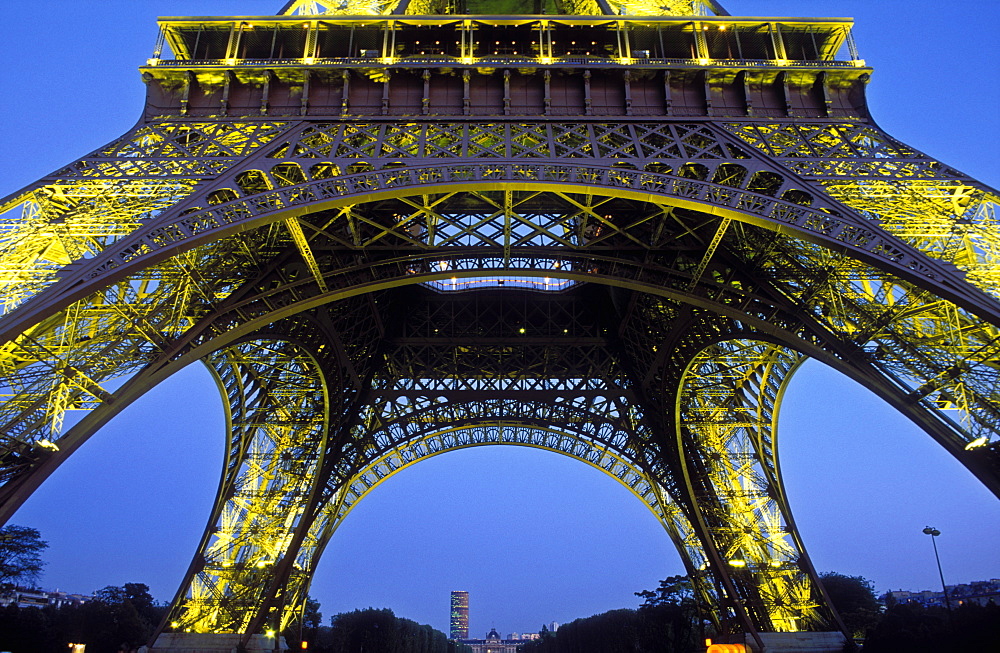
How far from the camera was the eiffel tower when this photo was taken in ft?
47.1

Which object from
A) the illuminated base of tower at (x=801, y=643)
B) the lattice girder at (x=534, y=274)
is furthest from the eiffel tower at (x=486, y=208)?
the illuminated base of tower at (x=801, y=643)

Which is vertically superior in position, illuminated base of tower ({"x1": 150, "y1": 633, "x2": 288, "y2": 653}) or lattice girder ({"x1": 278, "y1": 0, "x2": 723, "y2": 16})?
lattice girder ({"x1": 278, "y1": 0, "x2": 723, "y2": 16})

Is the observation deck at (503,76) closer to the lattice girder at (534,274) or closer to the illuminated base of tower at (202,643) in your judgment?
the lattice girder at (534,274)

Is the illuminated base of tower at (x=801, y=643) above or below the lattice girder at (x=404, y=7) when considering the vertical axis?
below

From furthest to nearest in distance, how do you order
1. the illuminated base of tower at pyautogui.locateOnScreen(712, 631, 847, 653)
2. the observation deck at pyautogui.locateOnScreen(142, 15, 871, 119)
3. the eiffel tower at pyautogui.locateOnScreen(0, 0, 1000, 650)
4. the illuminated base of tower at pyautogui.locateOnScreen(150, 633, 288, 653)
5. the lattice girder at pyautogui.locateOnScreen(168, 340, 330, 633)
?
the lattice girder at pyautogui.locateOnScreen(168, 340, 330, 633), the illuminated base of tower at pyautogui.locateOnScreen(712, 631, 847, 653), the illuminated base of tower at pyautogui.locateOnScreen(150, 633, 288, 653), the observation deck at pyautogui.locateOnScreen(142, 15, 871, 119), the eiffel tower at pyautogui.locateOnScreen(0, 0, 1000, 650)

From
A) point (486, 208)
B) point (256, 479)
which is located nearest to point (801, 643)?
point (486, 208)

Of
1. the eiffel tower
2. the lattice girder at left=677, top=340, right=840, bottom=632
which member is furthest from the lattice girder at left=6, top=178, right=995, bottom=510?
the lattice girder at left=677, top=340, right=840, bottom=632

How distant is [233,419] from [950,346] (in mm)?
25186

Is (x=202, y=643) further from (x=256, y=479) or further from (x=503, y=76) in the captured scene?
(x=503, y=76)

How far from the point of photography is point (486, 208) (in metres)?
23.1

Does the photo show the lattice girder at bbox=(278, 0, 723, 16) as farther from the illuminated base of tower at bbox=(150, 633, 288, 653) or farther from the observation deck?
the illuminated base of tower at bbox=(150, 633, 288, 653)

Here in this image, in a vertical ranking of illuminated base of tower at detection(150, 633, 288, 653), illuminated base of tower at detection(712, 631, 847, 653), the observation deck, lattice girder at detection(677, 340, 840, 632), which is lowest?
illuminated base of tower at detection(712, 631, 847, 653)

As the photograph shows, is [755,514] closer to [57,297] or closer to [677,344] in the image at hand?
[677,344]

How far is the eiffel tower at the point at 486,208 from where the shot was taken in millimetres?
14367
